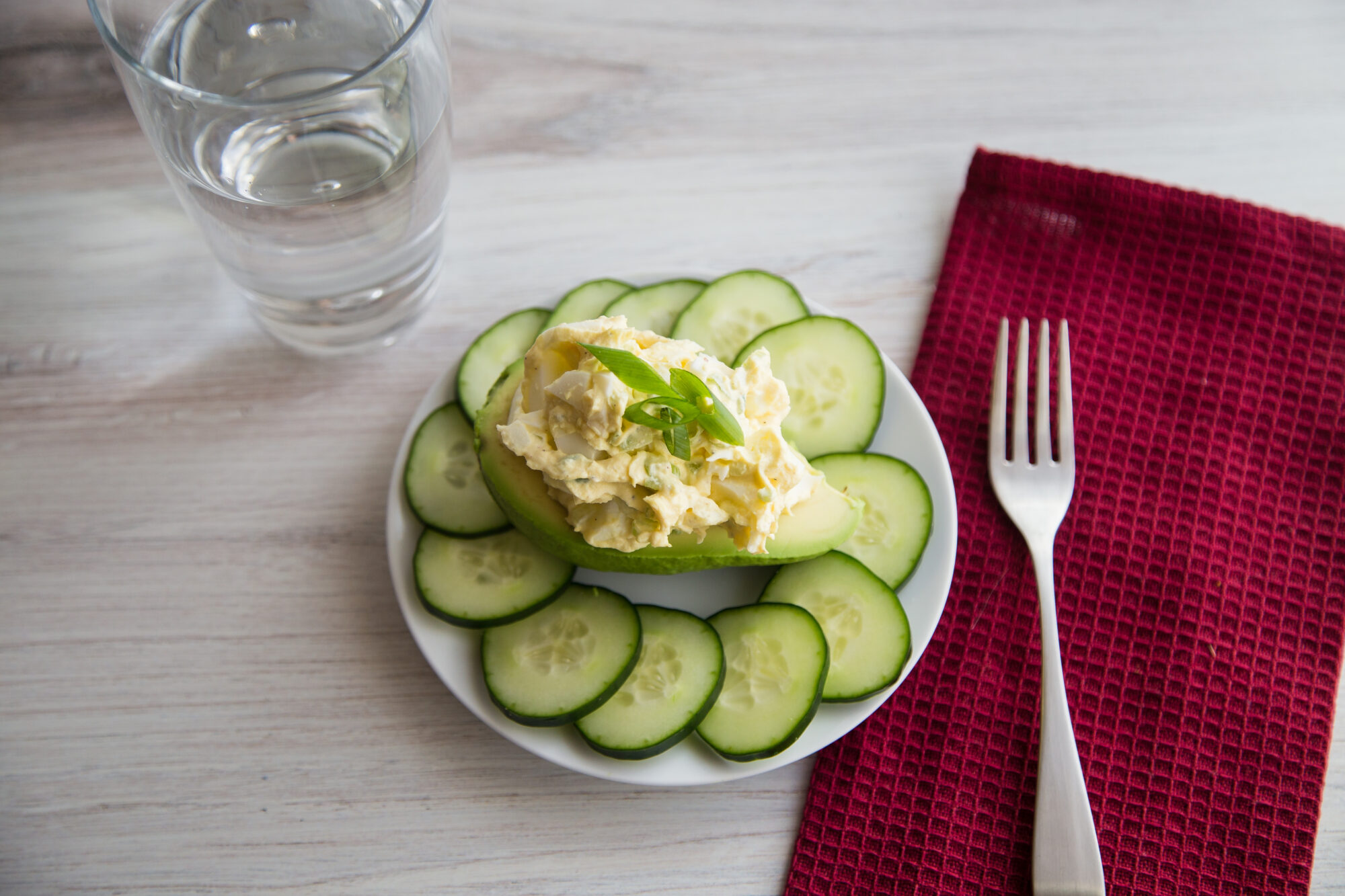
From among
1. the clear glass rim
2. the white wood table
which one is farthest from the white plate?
the clear glass rim

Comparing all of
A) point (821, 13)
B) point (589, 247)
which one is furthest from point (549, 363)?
point (821, 13)

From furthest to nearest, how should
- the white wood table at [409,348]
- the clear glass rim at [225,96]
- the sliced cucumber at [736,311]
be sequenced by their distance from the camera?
the sliced cucumber at [736,311]
the white wood table at [409,348]
the clear glass rim at [225,96]

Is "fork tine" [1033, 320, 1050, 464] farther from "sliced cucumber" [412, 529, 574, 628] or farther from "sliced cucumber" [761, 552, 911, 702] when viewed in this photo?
"sliced cucumber" [412, 529, 574, 628]

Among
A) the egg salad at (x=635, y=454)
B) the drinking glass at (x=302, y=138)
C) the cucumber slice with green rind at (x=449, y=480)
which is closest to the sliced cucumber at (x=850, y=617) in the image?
the egg salad at (x=635, y=454)

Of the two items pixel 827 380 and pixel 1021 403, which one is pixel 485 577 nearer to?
pixel 827 380

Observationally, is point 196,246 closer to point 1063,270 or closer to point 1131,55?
point 1063,270

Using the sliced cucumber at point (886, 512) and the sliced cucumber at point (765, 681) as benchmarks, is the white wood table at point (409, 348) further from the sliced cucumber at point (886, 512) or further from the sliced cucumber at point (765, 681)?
the sliced cucumber at point (886, 512)

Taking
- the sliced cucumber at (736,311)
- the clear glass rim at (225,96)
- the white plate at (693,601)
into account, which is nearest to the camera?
the clear glass rim at (225,96)
